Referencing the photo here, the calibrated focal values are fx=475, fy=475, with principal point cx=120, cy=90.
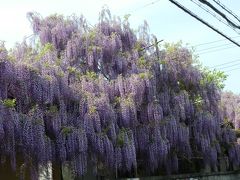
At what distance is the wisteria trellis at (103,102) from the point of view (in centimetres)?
1182

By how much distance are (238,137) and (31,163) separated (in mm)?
14553

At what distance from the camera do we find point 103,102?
14.1m

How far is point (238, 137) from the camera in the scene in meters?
24.1

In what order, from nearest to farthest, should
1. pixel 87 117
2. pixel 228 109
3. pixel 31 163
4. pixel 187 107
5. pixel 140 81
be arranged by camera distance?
pixel 31 163 < pixel 87 117 < pixel 140 81 < pixel 187 107 < pixel 228 109

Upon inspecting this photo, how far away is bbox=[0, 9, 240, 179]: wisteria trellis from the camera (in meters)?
11.8

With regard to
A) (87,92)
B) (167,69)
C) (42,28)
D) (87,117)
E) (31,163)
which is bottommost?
(31,163)

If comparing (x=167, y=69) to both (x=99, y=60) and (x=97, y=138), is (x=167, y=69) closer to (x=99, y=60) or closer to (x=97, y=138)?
(x=99, y=60)

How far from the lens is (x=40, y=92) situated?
1216 cm

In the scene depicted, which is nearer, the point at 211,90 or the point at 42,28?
the point at 42,28

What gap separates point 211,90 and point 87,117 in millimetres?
8157

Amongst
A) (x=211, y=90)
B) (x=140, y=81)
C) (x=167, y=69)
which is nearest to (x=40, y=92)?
(x=140, y=81)

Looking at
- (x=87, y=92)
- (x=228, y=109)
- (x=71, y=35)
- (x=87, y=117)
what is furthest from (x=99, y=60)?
(x=228, y=109)

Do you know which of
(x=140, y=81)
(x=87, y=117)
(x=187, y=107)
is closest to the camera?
(x=87, y=117)

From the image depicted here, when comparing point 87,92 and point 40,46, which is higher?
point 40,46
